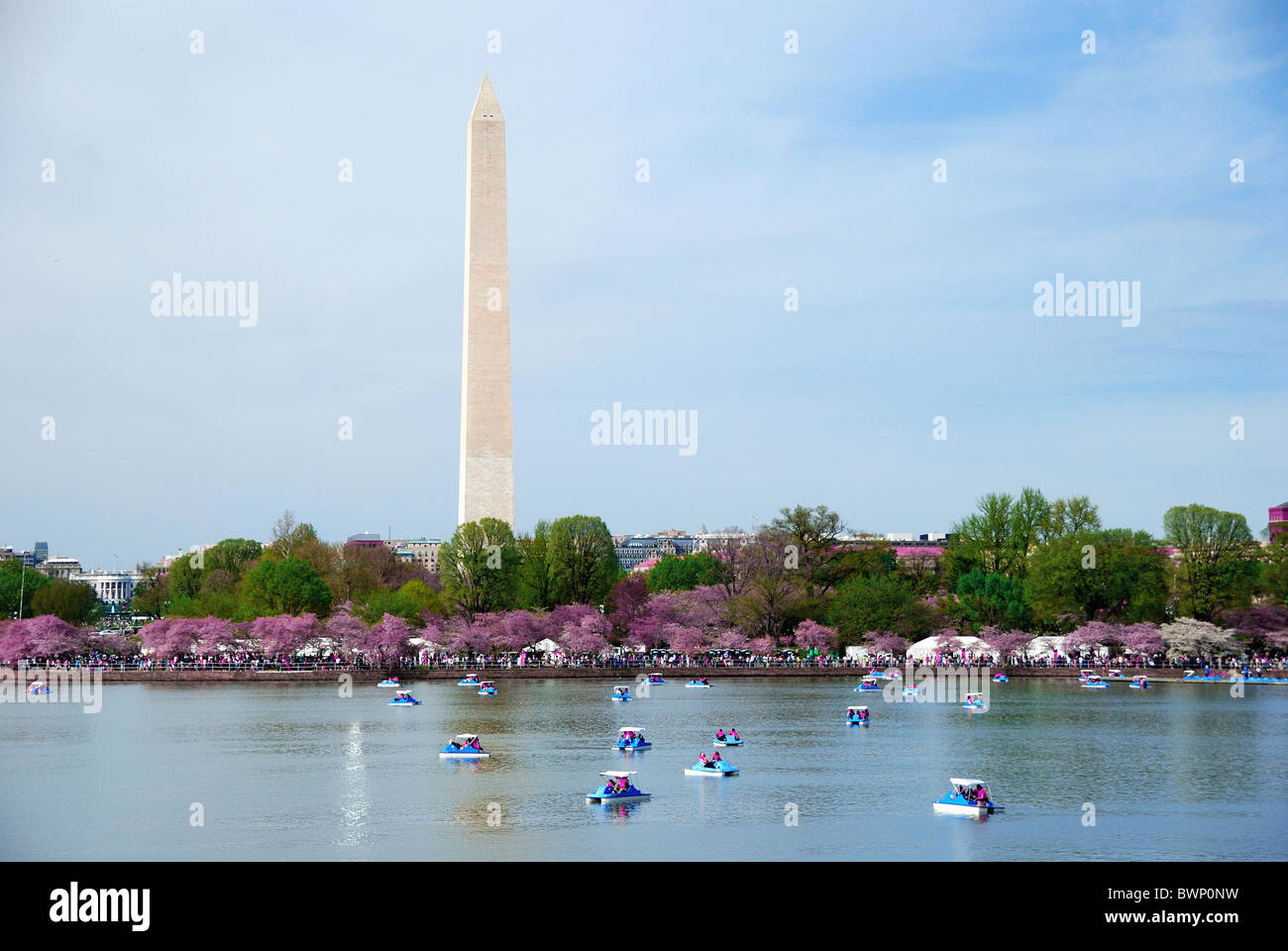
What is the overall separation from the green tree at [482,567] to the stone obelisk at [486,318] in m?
2.08

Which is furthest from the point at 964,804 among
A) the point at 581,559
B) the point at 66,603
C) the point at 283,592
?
the point at 66,603

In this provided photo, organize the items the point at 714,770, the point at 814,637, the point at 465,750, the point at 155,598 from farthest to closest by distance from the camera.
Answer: the point at 155,598 < the point at 814,637 < the point at 465,750 < the point at 714,770

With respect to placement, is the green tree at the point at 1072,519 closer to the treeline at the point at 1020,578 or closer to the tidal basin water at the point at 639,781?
the treeline at the point at 1020,578

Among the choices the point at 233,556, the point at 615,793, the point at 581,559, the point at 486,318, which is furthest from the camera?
the point at 233,556

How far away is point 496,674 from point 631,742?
35.3 m

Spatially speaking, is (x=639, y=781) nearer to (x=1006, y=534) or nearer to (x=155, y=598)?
(x=1006, y=534)

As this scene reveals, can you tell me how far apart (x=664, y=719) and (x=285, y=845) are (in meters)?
28.4

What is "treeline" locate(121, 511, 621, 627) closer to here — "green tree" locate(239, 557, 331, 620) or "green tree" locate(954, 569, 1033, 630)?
"green tree" locate(239, 557, 331, 620)

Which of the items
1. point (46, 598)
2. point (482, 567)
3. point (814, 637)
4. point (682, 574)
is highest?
point (482, 567)

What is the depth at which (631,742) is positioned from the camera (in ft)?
155

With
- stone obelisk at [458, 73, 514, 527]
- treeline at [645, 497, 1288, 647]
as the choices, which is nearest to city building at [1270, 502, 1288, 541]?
treeline at [645, 497, 1288, 647]

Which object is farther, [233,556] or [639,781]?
[233,556]
